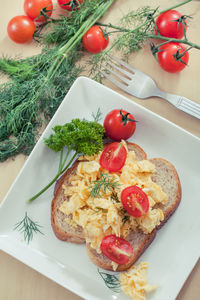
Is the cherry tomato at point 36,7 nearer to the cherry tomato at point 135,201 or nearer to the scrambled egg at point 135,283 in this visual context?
the cherry tomato at point 135,201

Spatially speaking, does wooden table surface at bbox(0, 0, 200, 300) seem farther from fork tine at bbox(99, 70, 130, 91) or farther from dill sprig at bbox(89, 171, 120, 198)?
dill sprig at bbox(89, 171, 120, 198)

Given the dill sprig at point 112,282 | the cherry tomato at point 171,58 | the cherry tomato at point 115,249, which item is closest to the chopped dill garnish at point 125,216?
the cherry tomato at point 115,249

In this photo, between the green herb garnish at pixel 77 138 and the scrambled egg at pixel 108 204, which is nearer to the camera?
the scrambled egg at pixel 108 204

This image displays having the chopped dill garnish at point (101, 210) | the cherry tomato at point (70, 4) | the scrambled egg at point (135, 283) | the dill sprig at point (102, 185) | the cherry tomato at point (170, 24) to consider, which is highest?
the cherry tomato at point (170, 24)

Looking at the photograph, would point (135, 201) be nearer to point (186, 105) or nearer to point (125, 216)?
point (125, 216)

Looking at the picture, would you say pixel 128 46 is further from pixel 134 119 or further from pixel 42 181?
pixel 42 181

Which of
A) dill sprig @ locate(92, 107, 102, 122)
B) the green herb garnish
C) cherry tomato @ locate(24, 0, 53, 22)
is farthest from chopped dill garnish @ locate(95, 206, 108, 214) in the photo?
cherry tomato @ locate(24, 0, 53, 22)

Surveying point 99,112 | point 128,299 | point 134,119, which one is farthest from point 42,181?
point 128,299
